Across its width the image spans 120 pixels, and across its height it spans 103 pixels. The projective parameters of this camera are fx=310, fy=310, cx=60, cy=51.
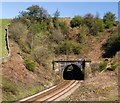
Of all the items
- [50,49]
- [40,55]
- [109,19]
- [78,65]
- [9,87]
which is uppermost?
[109,19]

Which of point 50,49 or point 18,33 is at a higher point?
point 18,33

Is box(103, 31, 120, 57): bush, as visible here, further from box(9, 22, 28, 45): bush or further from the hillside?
box(9, 22, 28, 45): bush

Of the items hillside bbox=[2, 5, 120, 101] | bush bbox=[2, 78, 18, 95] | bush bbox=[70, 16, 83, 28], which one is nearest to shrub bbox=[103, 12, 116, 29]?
hillside bbox=[2, 5, 120, 101]

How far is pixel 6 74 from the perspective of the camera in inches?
1817

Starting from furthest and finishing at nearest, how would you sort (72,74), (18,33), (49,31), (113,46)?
(49,31) → (72,74) → (113,46) → (18,33)

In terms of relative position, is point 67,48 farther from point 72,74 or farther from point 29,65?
point 29,65

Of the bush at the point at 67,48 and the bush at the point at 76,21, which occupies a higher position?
the bush at the point at 76,21

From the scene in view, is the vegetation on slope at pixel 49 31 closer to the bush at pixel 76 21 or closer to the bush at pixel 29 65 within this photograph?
the bush at pixel 76 21

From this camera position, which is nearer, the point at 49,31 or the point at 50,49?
the point at 50,49

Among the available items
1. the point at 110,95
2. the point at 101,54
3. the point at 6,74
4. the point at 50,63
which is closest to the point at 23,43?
the point at 50,63

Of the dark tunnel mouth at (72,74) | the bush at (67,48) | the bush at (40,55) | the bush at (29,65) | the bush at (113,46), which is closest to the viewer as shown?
the bush at (29,65)

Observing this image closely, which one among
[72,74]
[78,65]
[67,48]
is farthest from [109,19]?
[78,65]

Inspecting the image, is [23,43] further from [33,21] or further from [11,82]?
[11,82]

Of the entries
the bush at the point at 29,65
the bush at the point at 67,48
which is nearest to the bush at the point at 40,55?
the bush at the point at 29,65
